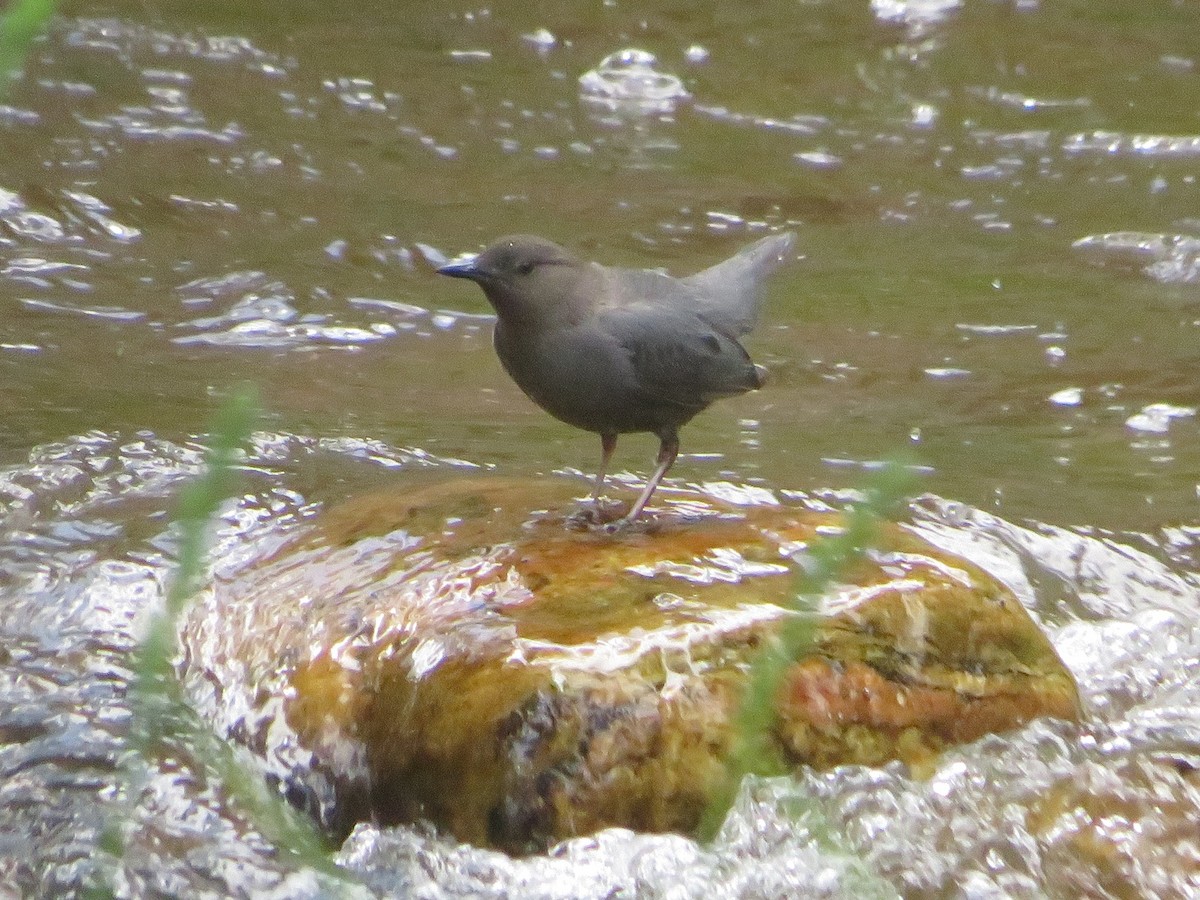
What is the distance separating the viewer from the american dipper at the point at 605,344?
3.70 m

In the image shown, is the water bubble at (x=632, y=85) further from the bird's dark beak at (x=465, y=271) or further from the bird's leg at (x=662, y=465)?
the bird's dark beak at (x=465, y=271)

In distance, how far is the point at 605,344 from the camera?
374 centimetres

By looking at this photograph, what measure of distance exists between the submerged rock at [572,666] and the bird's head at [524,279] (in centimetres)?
47

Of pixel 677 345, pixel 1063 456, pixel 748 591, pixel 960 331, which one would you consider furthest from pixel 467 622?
pixel 960 331

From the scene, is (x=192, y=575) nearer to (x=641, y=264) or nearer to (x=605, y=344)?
(x=605, y=344)

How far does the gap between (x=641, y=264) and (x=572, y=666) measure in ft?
13.3

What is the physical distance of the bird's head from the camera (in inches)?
146

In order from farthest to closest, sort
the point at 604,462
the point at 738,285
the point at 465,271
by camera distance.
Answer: the point at 738,285 < the point at 604,462 < the point at 465,271

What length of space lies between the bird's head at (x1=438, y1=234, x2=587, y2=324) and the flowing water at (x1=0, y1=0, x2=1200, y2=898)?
83cm

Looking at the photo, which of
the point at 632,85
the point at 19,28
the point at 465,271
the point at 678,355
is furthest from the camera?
the point at 632,85

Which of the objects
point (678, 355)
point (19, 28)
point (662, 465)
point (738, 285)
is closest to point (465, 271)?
point (678, 355)

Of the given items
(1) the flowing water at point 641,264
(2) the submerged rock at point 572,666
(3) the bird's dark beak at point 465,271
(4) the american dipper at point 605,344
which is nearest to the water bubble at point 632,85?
(1) the flowing water at point 641,264

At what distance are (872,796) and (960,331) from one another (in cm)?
348

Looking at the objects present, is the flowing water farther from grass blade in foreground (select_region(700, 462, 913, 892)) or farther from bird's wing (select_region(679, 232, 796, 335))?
bird's wing (select_region(679, 232, 796, 335))
